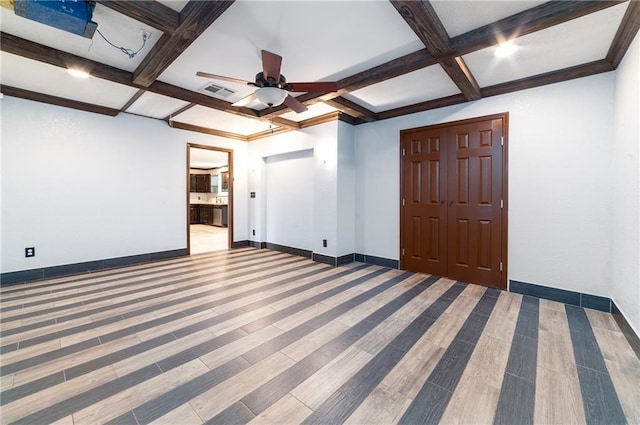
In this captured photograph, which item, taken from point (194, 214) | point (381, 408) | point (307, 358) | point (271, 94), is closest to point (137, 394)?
point (307, 358)

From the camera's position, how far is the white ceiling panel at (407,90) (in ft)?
10.3

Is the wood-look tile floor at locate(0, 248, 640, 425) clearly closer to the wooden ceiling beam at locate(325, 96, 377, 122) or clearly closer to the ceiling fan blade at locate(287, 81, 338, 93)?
the ceiling fan blade at locate(287, 81, 338, 93)

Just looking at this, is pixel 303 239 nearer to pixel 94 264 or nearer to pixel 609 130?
pixel 94 264

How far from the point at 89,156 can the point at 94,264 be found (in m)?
1.74

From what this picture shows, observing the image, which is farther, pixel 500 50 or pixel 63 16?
pixel 500 50

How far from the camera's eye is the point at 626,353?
2.01m

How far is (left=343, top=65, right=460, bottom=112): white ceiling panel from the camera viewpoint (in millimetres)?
3125

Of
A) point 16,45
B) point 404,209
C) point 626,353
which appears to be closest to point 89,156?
point 16,45

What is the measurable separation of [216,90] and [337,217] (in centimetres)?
266

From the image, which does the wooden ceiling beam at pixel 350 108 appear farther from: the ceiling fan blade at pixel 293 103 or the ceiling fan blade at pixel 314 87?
the ceiling fan blade at pixel 314 87

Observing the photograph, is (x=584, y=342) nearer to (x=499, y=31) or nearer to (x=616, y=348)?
(x=616, y=348)

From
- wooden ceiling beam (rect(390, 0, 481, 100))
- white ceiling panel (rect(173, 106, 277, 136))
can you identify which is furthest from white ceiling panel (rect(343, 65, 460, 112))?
white ceiling panel (rect(173, 106, 277, 136))

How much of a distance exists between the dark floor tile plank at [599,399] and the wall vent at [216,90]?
4403mm

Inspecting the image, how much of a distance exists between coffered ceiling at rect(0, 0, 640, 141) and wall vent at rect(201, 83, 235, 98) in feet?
0.14
